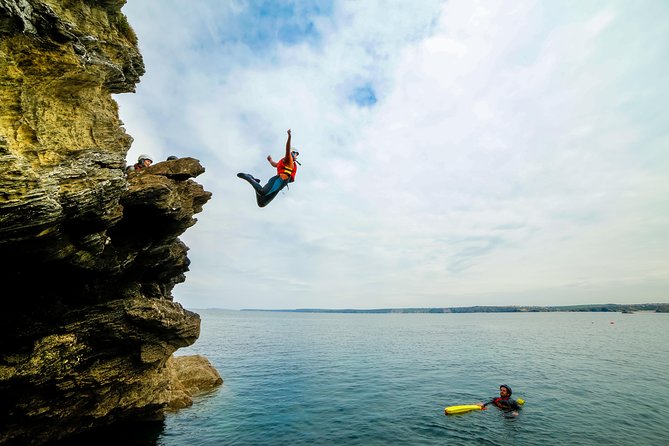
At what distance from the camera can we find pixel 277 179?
1314 centimetres

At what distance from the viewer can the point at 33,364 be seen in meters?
13.1

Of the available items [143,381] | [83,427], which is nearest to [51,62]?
[143,381]

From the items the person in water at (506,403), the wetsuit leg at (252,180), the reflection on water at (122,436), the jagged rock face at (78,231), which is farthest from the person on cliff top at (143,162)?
the person in water at (506,403)

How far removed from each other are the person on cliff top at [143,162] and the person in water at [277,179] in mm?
7820

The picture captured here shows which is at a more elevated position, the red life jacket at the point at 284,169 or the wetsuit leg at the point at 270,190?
the red life jacket at the point at 284,169

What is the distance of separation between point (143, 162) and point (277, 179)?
9913 mm

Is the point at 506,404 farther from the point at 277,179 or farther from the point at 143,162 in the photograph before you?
the point at 143,162

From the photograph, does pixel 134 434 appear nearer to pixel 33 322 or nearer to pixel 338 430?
pixel 33 322

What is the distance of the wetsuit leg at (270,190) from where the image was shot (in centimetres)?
1319

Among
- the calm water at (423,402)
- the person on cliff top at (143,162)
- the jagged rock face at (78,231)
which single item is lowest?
the calm water at (423,402)

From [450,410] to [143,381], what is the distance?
71.0 feet

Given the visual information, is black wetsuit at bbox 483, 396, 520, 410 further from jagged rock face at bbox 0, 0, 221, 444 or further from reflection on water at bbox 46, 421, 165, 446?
reflection on water at bbox 46, 421, 165, 446

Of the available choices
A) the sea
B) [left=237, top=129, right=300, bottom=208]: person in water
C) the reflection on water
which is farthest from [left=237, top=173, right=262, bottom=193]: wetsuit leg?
the reflection on water

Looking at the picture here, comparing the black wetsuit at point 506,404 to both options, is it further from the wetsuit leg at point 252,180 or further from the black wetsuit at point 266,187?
the wetsuit leg at point 252,180
